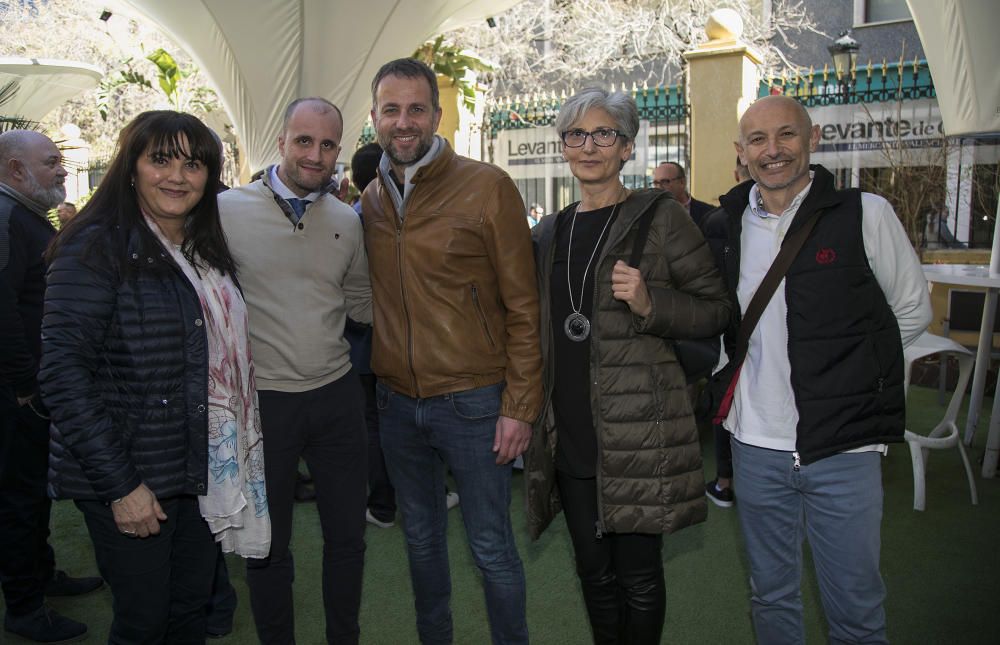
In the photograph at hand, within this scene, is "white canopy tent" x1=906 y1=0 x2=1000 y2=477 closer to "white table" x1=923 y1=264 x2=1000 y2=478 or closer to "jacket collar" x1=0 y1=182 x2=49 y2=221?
"white table" x1=923 y1=264 x2=1000 y2=478

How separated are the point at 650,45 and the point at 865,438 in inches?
794

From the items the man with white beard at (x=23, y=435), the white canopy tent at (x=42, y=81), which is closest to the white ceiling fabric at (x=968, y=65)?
the man with white beard at (x=23, y=435)

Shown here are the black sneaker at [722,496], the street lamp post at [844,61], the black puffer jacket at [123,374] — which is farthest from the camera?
the street lamp post at [844,61]

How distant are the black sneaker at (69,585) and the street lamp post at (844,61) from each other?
10.2 meters

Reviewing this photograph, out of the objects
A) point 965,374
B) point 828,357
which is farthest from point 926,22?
point 828,357

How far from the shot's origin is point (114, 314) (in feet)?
7.01

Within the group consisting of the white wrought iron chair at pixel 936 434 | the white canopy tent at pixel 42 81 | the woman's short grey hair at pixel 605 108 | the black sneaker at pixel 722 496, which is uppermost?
the white canopy tent at pixel 42 81

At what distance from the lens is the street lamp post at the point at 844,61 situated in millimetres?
10242

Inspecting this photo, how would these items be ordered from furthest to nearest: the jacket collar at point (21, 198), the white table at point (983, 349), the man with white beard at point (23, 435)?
the white table at point (983, 349), the jacket collar at point (21, 198), the man with white beard at point (23, 435)

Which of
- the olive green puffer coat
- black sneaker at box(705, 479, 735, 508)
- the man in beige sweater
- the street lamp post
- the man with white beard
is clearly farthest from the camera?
the street lamp post

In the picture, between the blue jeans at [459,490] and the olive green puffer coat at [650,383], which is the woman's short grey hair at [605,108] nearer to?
the olive green puffer coat at [650,383]

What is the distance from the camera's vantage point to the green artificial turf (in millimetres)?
3508

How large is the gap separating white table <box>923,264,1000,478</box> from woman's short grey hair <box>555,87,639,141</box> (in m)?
4.04

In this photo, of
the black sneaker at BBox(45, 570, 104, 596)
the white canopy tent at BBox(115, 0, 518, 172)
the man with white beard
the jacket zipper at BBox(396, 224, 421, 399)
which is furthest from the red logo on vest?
the white canopy tent at BBox(115, 0, 518, 172)
